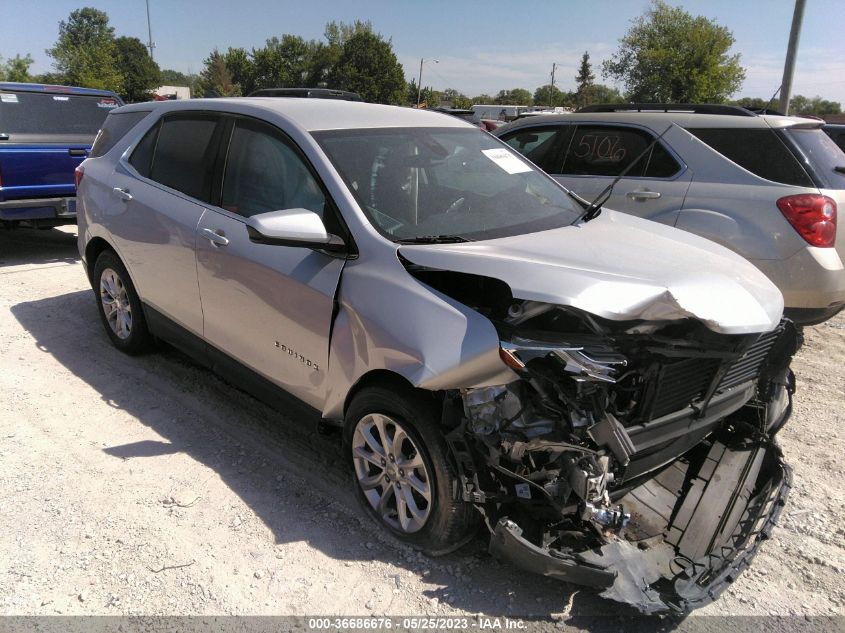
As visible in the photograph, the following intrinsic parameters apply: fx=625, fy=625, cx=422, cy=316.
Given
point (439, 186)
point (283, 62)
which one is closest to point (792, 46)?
point (439, 186)

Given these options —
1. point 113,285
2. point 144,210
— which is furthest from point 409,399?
point 113,285

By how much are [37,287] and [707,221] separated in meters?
6.48

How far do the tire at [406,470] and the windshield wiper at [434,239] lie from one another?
68cm

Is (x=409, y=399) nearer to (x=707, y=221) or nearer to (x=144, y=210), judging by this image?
(x=144, y=210)

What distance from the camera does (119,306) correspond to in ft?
15.6

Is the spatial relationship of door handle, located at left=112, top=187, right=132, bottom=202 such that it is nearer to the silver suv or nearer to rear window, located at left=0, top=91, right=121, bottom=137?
the silver suv

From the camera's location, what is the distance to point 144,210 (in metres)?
4.18

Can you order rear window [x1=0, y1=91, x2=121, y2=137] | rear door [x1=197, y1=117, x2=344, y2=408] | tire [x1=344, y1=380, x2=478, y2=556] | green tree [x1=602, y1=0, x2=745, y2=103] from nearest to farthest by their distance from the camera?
tire [x1=344, y1=380, x2=478, y2=556] < rear door [x1=197, y1=117, x2=344, y2=408] < rear window [x1=0, y1=91, x2=121, y2=137] < green tree [x1=602, y1=0, x2=745, y2=103]

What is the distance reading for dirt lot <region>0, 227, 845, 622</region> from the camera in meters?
2.59

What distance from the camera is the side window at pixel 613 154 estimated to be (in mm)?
5250

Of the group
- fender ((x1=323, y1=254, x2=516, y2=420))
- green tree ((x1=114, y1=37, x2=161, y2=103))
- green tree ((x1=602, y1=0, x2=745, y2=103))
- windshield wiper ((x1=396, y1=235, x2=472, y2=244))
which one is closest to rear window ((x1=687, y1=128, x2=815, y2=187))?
windshield wiper ((x1=396, y1=235, x2=472, y2=244))

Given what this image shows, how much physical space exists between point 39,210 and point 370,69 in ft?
210

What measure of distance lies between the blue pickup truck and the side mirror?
5791mm

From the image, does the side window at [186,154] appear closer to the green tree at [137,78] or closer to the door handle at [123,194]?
the door handle at [123,194]
